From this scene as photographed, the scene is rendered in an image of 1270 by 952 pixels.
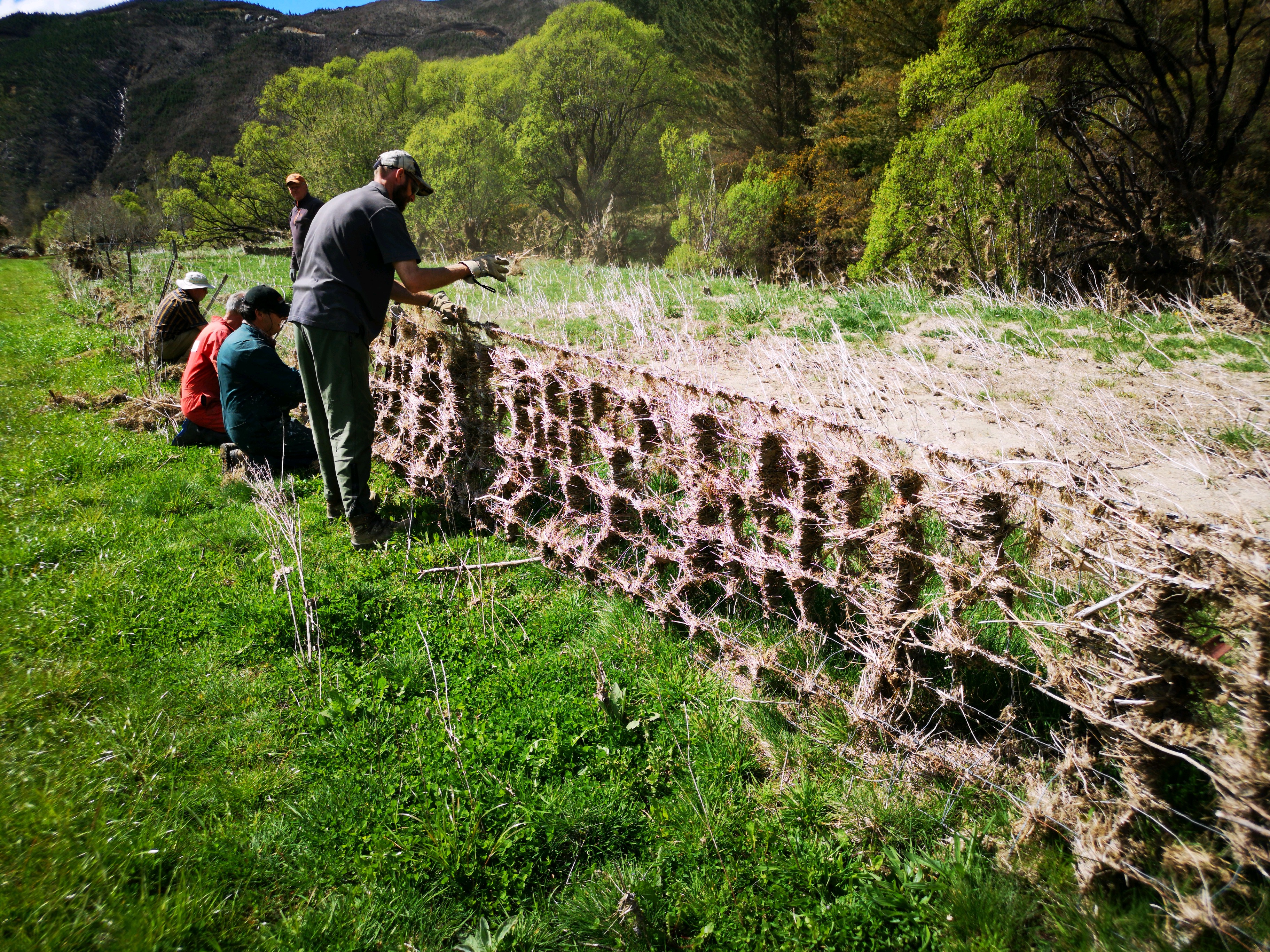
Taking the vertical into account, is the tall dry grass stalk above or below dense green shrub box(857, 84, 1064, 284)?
below

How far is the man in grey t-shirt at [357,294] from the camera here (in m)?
3.56

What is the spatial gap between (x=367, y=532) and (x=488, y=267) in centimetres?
194

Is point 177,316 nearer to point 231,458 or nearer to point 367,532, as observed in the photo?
point 231,458

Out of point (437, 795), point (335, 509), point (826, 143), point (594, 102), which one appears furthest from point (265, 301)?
point (594, 102)

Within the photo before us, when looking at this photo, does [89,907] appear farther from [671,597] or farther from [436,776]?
[671,597]

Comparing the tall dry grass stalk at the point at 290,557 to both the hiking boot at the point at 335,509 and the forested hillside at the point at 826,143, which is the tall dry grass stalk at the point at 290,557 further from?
the forested hillside at the point at 826,143

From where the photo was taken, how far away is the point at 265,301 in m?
5.13

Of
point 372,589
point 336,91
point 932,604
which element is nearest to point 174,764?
point 372,589

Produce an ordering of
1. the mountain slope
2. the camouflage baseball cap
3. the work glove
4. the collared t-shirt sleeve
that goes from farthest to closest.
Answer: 1. the mountain slope
2. the work glove
3. the camouflage baseball cap
4. the collared t-shirt sleeve

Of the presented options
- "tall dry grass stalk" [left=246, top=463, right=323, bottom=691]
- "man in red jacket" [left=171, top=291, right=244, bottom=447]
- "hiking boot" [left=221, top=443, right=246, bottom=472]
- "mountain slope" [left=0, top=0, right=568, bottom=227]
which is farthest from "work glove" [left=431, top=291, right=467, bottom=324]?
"mountain slope" [left=0, top=0, right=568, bottom=227]

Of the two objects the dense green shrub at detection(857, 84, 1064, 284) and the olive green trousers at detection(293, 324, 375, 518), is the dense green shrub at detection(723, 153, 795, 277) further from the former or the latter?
the olive green trousers at detection(293, 324, 375, 518)

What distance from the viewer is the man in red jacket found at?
17.8 ft

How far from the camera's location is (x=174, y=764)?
7.57 ft

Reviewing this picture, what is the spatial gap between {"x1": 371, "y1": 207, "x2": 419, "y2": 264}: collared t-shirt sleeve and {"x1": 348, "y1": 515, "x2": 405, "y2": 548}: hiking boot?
167cm
